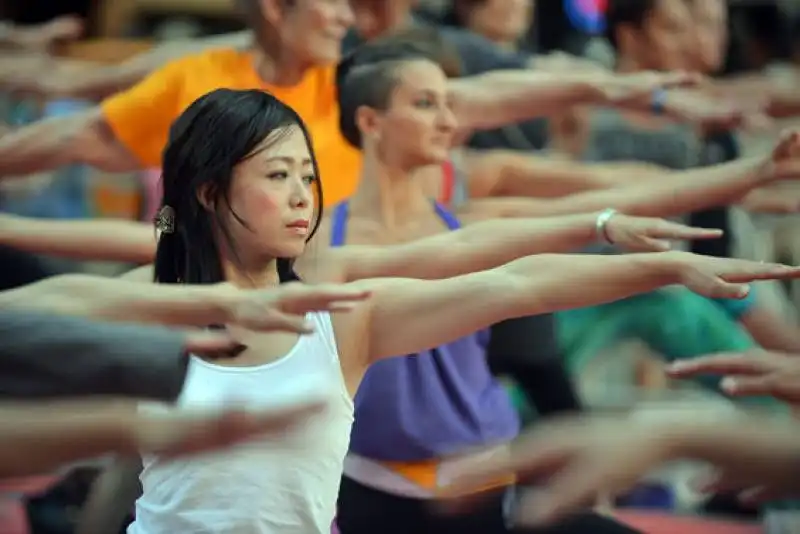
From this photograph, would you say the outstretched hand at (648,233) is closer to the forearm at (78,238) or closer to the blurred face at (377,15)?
the forearm at (78,238)

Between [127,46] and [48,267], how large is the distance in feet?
1.73

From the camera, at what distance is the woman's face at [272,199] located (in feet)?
3.89

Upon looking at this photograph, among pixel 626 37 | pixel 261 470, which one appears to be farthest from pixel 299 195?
pixel 626 37

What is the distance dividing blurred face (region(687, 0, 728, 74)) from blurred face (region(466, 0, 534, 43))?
0.29 metres

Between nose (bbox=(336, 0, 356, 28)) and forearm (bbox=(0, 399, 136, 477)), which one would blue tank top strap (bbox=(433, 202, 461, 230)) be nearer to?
nose (bbox=(336, 0, 356, 28))

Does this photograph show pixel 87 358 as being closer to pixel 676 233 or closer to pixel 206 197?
pixel 206 197

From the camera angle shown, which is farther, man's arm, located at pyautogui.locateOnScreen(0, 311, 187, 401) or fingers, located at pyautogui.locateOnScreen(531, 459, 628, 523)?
man's arm, located at pyautogui.locateOnScreen(0, 311, 187, 401)

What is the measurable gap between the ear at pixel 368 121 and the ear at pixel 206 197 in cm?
41

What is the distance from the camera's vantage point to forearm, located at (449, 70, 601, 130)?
5.82 feet

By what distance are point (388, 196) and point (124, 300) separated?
467 mm

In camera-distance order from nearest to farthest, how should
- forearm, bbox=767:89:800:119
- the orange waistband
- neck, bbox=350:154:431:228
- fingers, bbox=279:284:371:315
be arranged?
fingers, bbox=279:284:371:315 < the orange waistband < neck, bbox=350:154:431:228 < forearm, bbox=767:89:800:119

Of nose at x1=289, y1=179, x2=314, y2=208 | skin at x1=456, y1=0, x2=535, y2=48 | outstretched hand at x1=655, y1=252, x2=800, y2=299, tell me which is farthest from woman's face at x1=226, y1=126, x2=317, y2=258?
skin at x1=456, y1=0, x2=535, y2=48

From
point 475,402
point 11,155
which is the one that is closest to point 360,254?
point 475,402

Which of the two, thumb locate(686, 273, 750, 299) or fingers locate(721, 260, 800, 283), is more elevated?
fingers locate(721, 260, 800, 283)
